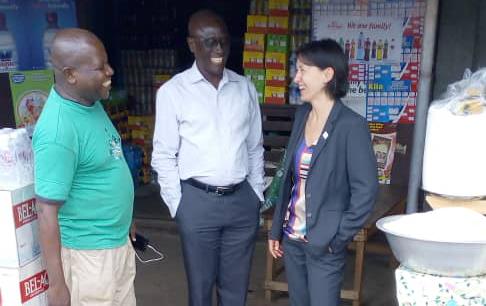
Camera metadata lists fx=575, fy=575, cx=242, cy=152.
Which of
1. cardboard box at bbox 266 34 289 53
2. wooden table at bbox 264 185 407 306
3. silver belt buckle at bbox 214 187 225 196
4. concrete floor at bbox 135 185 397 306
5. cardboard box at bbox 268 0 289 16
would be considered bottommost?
concrete floor at bbox 135 185 397 306

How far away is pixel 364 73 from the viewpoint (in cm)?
452

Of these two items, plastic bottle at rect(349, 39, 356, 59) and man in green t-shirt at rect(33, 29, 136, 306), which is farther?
plastic bottle at rect(349, 39, 356, 59)

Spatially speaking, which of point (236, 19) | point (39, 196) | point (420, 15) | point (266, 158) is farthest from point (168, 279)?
point (236, 19)

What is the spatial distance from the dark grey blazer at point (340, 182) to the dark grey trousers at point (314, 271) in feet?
0.20

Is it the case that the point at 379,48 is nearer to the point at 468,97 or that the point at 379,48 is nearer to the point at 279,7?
the point at 279,7

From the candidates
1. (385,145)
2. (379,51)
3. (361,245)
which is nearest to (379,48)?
(379,51)

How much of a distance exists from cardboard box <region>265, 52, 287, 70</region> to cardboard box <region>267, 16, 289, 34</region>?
0.18 metres

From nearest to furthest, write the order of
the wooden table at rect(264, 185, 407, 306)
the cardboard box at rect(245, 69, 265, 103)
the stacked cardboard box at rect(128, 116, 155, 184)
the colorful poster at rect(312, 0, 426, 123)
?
1. the wooden table at rect(264, 185, 407, 306)
2. the colorful poster at rect(312, 0, 426, 123)
3. the cardboard box at rect(245, 69, 265, 103)
4. the stacked cardboard box at rect(128, 116, 155, 184)

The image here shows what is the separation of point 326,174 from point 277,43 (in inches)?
101

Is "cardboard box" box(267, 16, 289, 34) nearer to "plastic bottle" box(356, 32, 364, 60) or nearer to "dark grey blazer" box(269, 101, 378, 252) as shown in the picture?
"plastic bottle" box(356, 32, 364, 60)

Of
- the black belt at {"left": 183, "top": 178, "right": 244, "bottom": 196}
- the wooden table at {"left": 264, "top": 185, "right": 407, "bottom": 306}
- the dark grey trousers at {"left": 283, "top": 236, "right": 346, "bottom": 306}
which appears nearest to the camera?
the dark grey trousers at {"left": 283, "top": 236, "right": 346, "bottom": 306}

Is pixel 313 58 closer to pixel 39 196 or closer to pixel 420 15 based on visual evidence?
pixel 39 196

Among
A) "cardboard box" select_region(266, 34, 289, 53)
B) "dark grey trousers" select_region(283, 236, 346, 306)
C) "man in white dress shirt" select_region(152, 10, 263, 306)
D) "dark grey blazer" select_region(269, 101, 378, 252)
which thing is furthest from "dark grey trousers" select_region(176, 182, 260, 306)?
"cardboard box" select_region(266, 34, 289, 53)

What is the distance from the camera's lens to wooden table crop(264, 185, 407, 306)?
10.8ft
